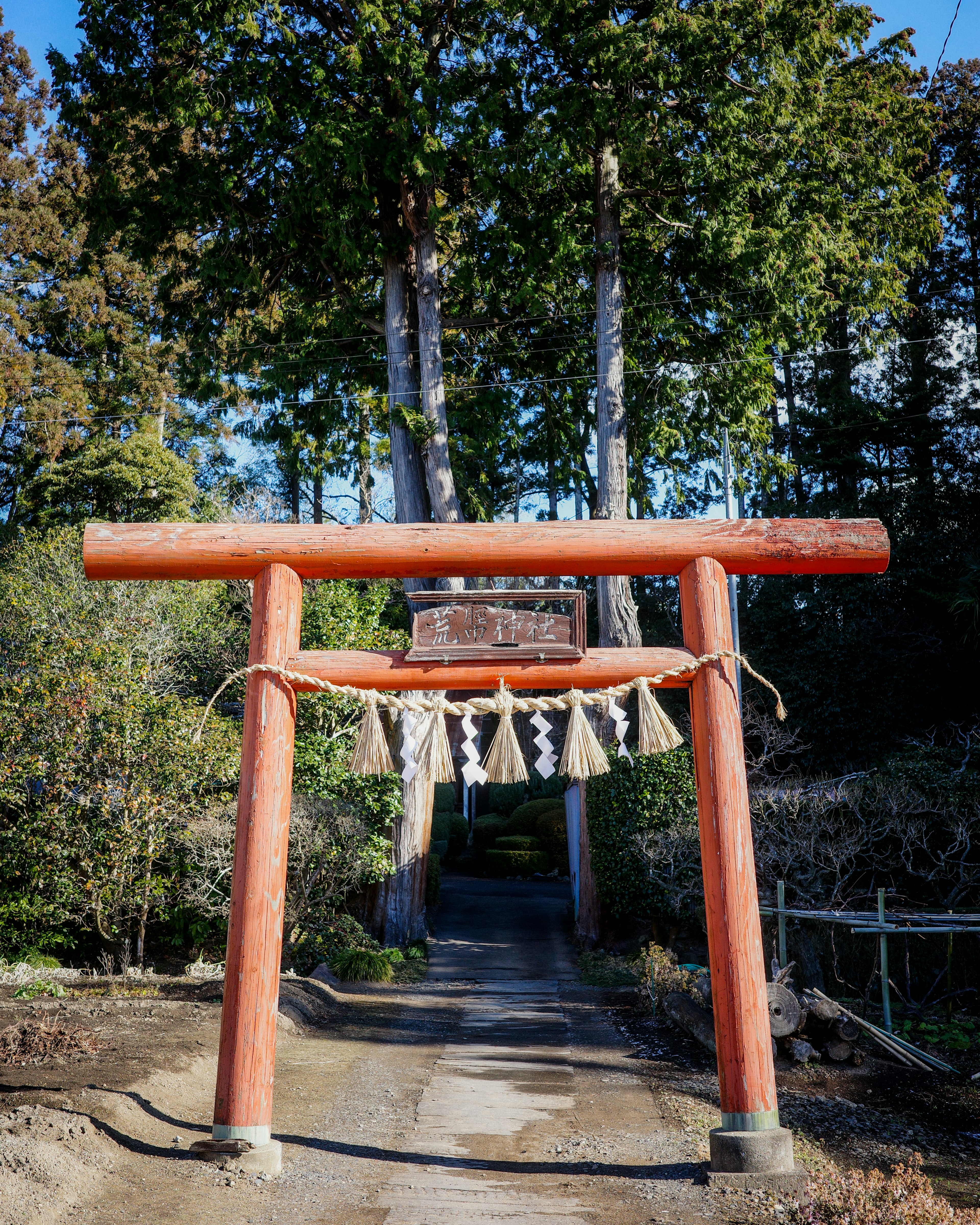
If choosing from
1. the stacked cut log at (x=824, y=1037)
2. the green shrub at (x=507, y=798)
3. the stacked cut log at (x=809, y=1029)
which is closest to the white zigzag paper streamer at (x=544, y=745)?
the stacked cut log at (x=809, y=1029)

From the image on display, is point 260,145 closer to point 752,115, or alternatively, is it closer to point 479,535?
point 752,115

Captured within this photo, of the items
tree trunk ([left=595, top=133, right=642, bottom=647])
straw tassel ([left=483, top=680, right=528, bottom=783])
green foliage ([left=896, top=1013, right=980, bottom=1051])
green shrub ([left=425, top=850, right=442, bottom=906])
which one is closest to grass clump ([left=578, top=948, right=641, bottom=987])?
green foliage ([left=896, top=1013, right=980, bottom=1051])

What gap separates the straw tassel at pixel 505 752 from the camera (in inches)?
170

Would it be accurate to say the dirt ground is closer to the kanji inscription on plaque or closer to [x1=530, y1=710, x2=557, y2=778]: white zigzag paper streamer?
[x1=530, y1=710, x2=557, y2=778]: white zigzag paper streamer

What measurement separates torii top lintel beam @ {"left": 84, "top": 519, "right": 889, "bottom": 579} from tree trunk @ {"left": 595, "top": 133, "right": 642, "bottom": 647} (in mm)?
6791

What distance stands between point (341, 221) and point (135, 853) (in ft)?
26.0

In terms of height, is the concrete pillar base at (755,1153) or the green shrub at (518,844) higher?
the green shrub at (518,844)

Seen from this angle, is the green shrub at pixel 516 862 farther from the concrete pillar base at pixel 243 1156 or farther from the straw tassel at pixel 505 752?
the concrete pillar base at pixel 243 1156

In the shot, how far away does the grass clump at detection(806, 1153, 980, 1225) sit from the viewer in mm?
3164

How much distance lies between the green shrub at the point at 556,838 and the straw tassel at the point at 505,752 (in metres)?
16.1

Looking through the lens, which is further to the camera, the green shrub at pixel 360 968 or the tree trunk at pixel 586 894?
the tree trunk at pixel 586 894

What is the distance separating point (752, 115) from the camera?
10.6 metres

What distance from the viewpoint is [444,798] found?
21922 mm

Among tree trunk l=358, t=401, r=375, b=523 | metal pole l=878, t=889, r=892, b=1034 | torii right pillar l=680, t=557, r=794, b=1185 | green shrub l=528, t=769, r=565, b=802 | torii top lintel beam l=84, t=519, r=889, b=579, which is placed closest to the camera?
torii right pillar l=680, t=557, r=794, b=1185
